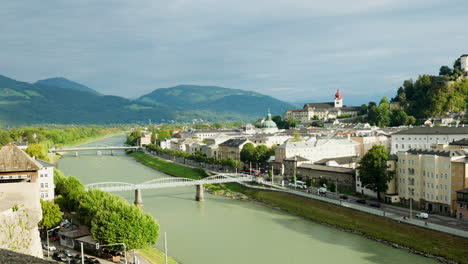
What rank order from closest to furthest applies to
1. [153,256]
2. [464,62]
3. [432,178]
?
1. [153,256]
2. [432,178]
3. [464,62]

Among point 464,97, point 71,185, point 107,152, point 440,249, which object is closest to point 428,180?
point 440,249

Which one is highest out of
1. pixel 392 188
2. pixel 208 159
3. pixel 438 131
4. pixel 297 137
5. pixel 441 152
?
pixel 438 131

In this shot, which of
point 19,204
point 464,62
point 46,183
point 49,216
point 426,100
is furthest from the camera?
point 464,62

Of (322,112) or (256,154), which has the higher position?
(322,112)

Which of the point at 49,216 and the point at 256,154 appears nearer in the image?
the point at 49,216

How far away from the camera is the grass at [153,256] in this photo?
25.1 metres

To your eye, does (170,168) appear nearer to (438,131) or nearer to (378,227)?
(438,131)

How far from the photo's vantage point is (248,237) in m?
31.4

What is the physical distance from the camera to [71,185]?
119ft

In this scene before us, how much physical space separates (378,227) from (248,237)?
28.8 ft

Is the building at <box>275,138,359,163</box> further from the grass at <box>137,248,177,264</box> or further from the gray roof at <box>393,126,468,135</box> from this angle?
the grass at <box>137,248,177,264</box>

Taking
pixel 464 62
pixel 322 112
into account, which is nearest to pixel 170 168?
pixel 464 62

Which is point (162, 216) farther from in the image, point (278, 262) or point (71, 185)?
point (278, 262)

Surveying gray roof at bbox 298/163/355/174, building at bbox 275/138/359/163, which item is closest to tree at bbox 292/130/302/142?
building at bbox 275/138/359/163
